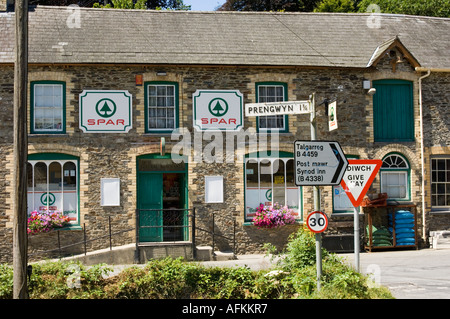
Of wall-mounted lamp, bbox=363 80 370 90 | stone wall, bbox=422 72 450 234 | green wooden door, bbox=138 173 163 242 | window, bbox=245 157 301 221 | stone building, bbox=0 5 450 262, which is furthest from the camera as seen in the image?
stone wall, bbox=422 72 450 234

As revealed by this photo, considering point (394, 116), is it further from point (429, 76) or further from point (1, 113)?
point (1, 113)

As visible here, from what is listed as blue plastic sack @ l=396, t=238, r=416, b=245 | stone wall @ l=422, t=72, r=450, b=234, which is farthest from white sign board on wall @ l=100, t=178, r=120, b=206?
stone wall @ l=422, t=72, r=450, b=234

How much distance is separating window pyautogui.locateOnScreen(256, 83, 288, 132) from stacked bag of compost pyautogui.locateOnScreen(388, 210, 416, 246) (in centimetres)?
444

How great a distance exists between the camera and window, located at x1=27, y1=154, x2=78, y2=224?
51.4ft

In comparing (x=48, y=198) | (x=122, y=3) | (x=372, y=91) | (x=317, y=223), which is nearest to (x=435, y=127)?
(x=372, y=91)

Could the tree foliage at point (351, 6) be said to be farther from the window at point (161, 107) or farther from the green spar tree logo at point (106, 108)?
the green spar tree logo at point (106, 108)

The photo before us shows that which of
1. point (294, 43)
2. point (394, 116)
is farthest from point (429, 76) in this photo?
point (294, 43)

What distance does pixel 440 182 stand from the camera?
1744 centimetres

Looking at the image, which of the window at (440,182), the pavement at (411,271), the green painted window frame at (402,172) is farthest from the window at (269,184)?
the window at (440,182)

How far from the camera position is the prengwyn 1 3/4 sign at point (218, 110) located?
16188 mm

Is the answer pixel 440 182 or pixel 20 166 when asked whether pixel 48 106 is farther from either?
pixel 440 182

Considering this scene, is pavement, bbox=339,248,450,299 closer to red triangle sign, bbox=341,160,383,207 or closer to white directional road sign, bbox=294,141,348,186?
red triangle sign, bbox=341,160,383,207

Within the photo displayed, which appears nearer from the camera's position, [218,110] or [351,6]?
[218,110]

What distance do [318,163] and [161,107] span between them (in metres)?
8.88
